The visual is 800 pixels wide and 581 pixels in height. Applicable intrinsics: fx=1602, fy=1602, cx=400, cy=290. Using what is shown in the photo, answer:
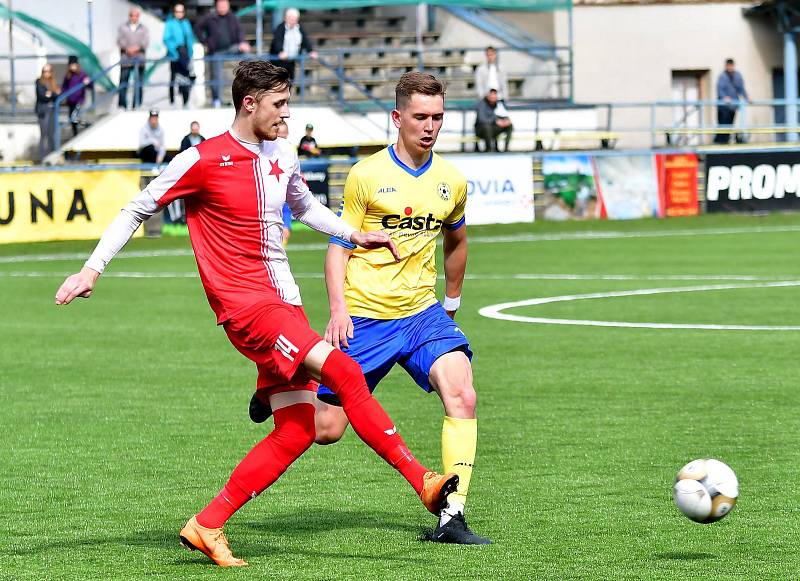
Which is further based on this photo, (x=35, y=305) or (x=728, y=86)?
(x=728, y=86)

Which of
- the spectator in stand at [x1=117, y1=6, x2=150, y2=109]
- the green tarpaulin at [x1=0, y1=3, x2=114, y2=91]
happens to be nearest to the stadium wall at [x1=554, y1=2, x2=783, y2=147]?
the spectator in stand at [x1=117, y1=6, x2=150, y2=109]

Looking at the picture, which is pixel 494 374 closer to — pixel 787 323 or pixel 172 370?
pixel 172 370

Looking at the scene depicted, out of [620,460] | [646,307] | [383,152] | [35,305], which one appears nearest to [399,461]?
[383,152]

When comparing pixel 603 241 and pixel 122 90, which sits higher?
pixel 122 90

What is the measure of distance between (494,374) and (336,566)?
236 inches

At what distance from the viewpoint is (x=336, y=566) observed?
631cm

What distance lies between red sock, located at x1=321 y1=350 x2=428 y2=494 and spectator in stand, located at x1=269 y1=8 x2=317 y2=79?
25820mm

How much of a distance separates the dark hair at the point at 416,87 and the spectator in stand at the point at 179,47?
1017 inches

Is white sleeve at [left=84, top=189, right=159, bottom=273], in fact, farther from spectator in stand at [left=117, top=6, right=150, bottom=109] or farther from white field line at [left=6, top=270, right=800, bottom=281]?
spectator in stand at [left=117, top=6, right=150, bottom=109]

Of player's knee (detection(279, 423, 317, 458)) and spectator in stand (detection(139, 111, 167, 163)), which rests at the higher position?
spectator in stand (detection(139, 111, 167, 163))

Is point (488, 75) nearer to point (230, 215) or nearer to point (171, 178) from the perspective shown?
point (230, 215)

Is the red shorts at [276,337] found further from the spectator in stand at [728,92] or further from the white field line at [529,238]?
the spectator in stand at [728,92]

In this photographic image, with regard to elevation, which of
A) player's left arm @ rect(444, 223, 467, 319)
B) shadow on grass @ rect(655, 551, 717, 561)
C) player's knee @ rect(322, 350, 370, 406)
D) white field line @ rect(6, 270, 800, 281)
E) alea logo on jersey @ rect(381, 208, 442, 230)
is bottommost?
shadow on grass @ rect(655, 551, 717, 561)

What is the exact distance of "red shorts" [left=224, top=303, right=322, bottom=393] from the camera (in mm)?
6309
